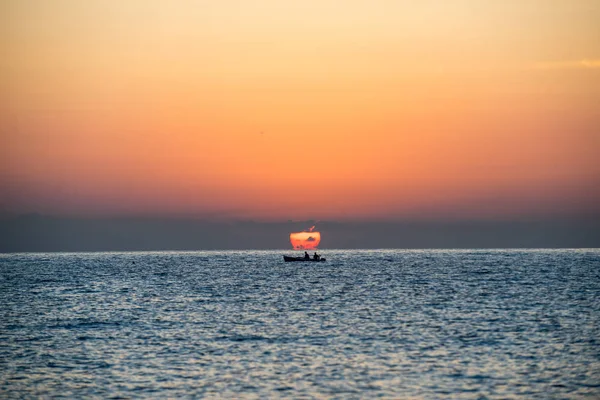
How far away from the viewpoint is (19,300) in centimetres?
9525

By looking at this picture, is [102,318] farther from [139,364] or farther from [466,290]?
[466,290]

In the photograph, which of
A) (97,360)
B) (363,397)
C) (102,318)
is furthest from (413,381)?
(102,318)

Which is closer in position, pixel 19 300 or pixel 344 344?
pixel 344 344

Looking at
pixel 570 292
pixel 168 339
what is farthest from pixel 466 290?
pixel 168 339

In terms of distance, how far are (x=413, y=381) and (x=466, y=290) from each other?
2600 inches

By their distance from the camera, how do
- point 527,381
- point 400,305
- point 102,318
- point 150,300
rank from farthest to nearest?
point 150,300 → point 400,305 → point 102,318 → point 527,381

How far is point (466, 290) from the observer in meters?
104

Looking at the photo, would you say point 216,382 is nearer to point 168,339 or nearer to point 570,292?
point 168,339

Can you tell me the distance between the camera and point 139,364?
149 ft

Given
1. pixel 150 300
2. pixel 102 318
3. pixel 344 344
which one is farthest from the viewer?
pixel 150 300

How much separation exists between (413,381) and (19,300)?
68347 mm

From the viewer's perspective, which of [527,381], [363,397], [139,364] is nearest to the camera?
[363,397]

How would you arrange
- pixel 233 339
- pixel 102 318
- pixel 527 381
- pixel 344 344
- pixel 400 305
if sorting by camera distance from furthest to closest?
pixel 400 305, pixel 102 318, pixel 233 339, pixel 344 344, pixel 527 381

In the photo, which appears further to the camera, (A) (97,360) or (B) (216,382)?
(A) (97,360)
